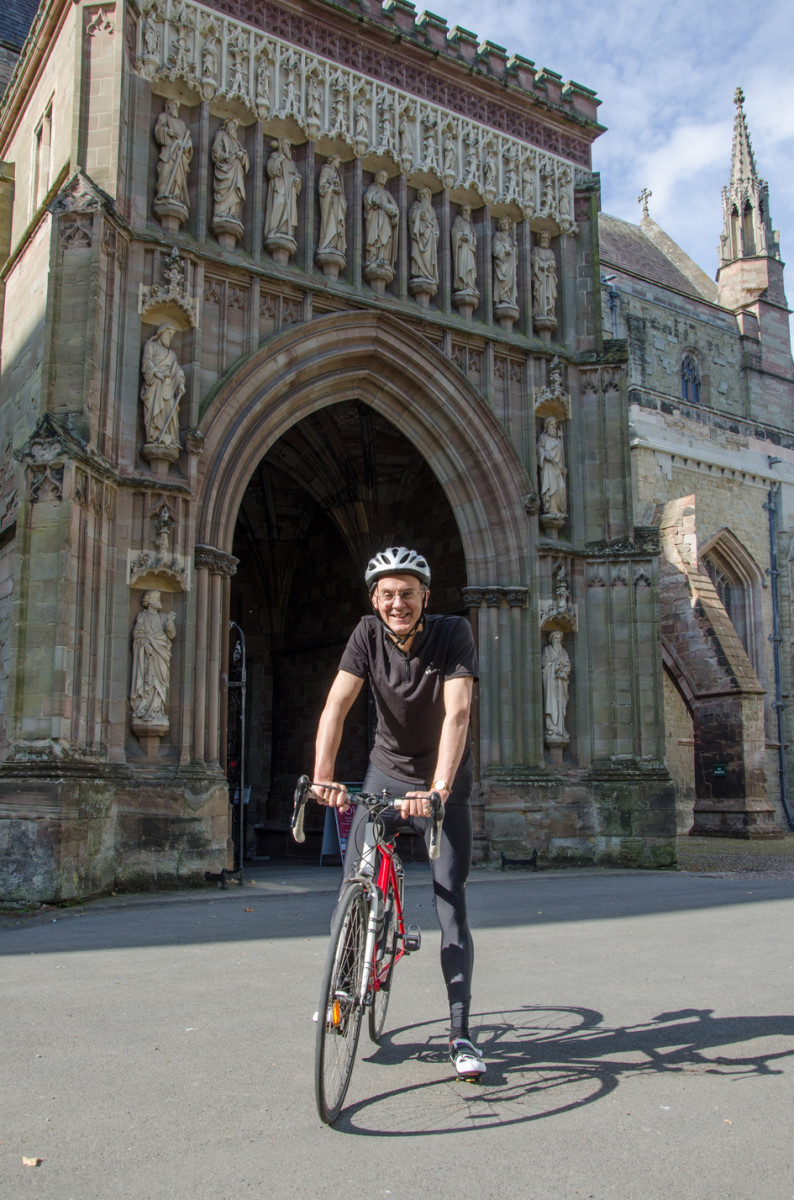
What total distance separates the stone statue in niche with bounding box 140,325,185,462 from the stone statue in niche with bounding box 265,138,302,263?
6.76 feet

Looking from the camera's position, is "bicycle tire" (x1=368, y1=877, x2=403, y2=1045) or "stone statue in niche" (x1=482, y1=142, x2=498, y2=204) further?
"stone statue in niche" (x1=482, y1=142, x2=498, y2=204)

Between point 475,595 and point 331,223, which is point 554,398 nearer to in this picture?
point 475,595

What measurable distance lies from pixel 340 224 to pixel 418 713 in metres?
10.8

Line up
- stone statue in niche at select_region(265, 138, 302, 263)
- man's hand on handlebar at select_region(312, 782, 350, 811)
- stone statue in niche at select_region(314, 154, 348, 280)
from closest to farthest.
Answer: man's hand on handlebar at select_region(312, 782, 350, 811), stone statue in niche at select_region(265, 138, 302, 263), stone statue in niche at select_region(314, 154, 348, 280)

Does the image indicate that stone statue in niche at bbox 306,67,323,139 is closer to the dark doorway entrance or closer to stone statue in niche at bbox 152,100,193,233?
stone statue in niche at bbox 152,100,193,233

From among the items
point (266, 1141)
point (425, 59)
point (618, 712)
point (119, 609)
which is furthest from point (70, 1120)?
point (425, 59)

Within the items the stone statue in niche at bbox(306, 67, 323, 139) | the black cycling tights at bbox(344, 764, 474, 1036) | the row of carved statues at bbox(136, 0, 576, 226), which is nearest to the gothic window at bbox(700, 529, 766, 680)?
the row of carved statues at bbox(136, 0, 576, 226)

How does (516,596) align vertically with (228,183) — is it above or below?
below

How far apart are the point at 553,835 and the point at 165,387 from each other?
7.17 m

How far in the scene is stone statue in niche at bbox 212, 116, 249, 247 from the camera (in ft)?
40.9

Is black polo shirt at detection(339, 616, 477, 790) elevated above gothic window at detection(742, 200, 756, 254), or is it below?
below

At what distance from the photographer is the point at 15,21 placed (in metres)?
19.2

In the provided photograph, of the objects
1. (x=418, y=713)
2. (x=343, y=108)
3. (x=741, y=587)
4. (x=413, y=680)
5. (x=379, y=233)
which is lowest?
(x=418, y=713)

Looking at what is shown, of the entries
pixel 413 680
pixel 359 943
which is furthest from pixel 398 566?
pixel 359 943
